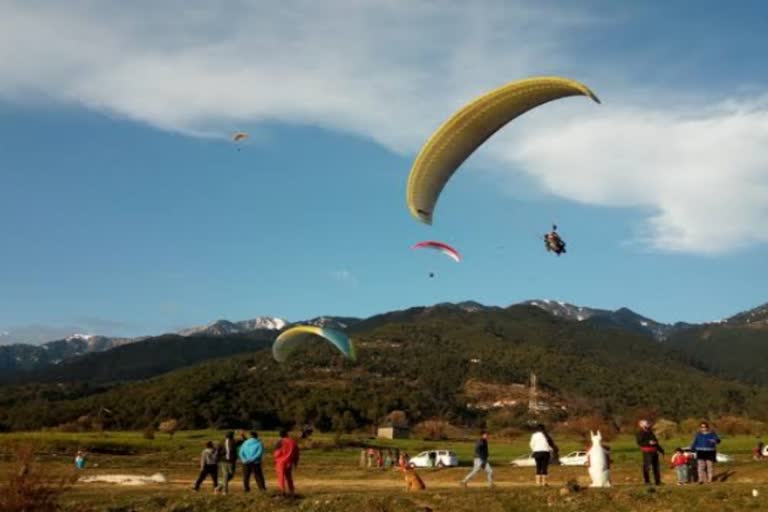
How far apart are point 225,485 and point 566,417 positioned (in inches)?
5513

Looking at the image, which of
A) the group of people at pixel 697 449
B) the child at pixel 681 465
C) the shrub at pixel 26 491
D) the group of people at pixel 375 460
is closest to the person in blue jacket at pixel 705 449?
the group of people at pixel 697 449

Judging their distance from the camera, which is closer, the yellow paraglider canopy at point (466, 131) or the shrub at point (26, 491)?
the shrub at point (26, 491)

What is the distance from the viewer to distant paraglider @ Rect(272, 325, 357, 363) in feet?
109

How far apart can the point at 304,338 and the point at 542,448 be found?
2024cm

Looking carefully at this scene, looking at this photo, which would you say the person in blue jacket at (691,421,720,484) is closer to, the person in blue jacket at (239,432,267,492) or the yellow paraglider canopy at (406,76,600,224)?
the yellow paraglider canopy at (406,76,600,224)

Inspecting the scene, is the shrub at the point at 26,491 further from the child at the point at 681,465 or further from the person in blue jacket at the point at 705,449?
the child at the point at 681,465

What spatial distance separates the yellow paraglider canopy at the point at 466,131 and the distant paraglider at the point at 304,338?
8.52 meters

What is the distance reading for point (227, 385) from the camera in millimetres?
136750

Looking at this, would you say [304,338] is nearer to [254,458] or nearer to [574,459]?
[254,458]

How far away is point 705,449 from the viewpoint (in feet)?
73.0

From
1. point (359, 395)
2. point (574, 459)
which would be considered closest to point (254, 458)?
point (574, 459)

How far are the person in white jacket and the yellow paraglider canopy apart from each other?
877cm

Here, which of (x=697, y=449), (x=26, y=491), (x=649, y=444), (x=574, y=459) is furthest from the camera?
(x=574, y=459)

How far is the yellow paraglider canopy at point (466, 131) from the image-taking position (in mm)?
22906
